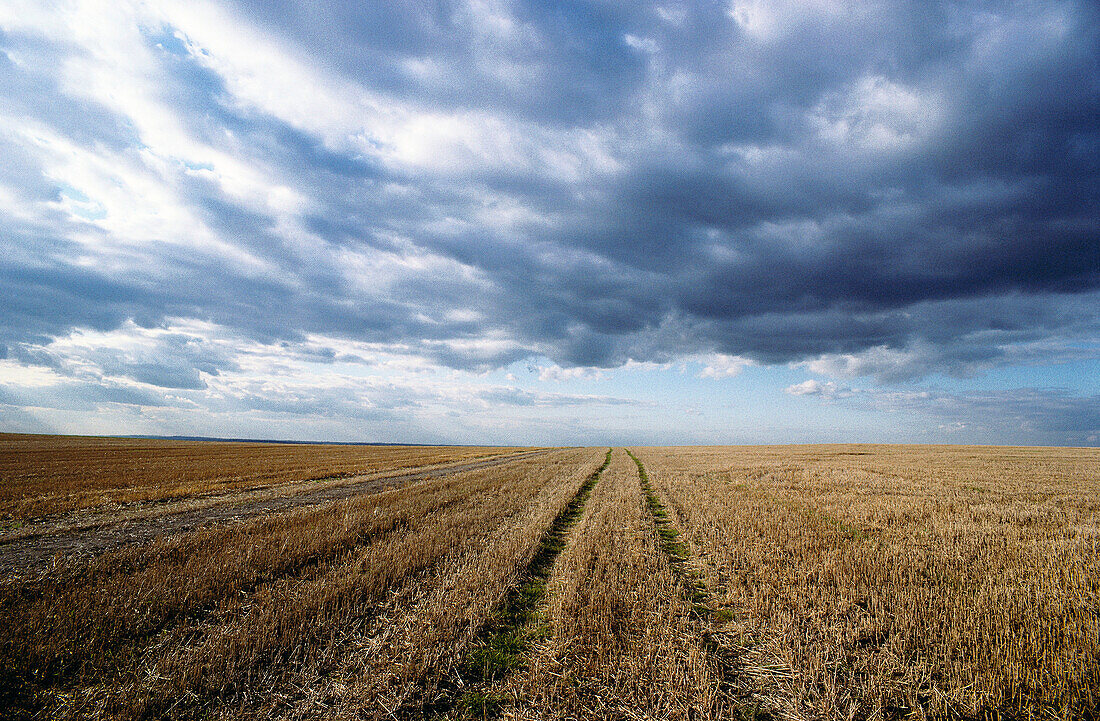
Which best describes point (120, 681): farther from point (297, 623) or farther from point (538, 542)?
point (538, 542)

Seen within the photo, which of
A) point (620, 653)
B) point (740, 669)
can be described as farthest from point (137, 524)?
point (740, 669)

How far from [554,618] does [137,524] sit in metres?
16.2

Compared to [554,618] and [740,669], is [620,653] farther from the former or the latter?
[740,669]

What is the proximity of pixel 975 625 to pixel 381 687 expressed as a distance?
7895mm

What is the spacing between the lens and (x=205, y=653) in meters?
5.47

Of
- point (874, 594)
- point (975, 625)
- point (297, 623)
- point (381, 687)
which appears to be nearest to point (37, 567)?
point (297, 623)

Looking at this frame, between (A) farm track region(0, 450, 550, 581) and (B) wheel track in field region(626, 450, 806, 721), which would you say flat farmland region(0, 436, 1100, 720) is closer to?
(B) wheel track in field region(626, 450, 806, 721)

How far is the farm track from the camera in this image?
10719 mm

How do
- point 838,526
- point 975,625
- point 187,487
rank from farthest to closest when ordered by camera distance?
point 187,487 → point 838,526 → point 975,625

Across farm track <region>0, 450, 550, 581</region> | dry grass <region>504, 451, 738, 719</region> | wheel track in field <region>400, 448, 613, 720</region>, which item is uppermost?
dry grass <region>504, 451, 738, 719</region>

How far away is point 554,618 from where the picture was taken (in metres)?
6.58

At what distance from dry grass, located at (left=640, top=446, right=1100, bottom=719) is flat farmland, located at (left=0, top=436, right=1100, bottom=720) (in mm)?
42

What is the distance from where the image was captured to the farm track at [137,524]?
1072 cm

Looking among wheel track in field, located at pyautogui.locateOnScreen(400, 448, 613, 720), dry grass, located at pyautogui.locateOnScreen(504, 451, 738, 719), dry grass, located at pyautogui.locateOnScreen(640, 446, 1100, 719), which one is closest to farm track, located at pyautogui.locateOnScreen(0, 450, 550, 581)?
wheel track in field, located at pyautogui.locateOnScreen(400, 448, 613, 720)
